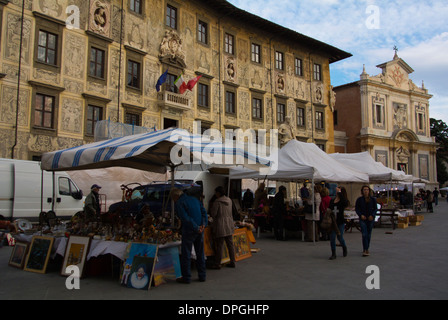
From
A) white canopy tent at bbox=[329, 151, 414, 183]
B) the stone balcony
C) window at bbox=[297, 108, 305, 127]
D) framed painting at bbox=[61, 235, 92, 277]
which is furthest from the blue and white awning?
window at bbox=[297, 108, 305, 127]

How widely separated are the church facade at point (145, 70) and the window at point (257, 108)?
0.35 feet

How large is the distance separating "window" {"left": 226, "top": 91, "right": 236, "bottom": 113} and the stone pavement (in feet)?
59.2

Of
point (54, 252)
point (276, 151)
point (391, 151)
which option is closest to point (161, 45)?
point (276, 151)

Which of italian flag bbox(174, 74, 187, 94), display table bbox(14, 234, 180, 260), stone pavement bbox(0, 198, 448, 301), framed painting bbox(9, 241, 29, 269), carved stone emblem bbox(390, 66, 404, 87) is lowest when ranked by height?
stone pavement bbox(0, 198, 448, 301)

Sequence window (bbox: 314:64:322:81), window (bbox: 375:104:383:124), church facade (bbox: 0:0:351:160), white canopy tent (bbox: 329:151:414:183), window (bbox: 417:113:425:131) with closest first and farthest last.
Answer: church facade (bbox: 0:0:351:160) → white canopy tent (bbox: 329:151:414:183) → window (bbox: 314:64:322:81) → window (bbox: 375:104:383:124) → window (bbox: 417:113:425:131)

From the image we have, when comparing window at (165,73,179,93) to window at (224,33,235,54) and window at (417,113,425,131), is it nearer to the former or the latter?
window at (224,33,235,54)

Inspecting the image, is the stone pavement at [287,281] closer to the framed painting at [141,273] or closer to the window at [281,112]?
the framed painting at [141,273]

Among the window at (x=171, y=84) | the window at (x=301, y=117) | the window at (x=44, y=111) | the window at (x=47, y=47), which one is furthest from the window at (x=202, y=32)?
the window at (x=44, y=111)

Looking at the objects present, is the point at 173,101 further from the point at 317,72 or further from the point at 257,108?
the point at 317,72

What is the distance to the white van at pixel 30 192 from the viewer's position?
12.5 meters

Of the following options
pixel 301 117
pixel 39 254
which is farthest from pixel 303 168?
pixel 301 117

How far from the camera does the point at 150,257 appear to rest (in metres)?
6.32

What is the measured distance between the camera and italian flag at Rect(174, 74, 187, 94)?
21.9m
